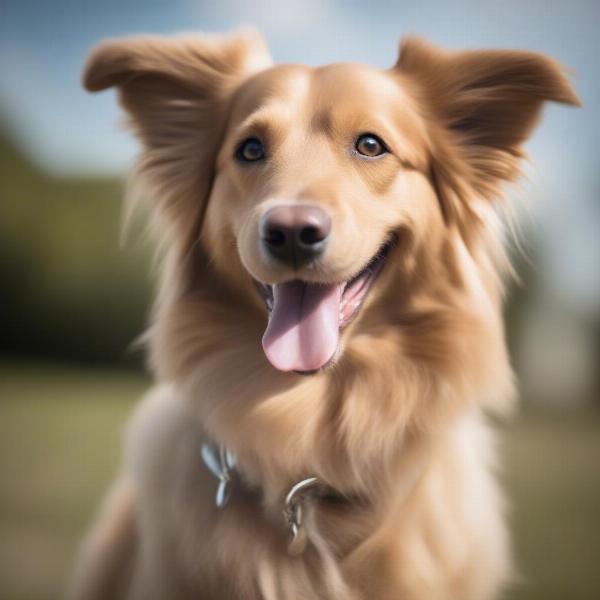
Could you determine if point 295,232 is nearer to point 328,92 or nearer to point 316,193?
point 316,193

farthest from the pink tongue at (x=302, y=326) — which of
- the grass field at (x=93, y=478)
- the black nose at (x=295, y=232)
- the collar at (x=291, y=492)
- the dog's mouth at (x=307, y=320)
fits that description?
the grass field at (x=93, y=478)

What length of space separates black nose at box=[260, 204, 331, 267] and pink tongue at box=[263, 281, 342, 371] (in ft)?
0.68

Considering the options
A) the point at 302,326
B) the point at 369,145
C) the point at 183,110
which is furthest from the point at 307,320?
the point at 183,110

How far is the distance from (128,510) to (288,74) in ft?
5.85

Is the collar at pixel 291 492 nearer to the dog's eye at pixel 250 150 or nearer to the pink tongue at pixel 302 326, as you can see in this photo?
the pink tongue at pixel 302 326

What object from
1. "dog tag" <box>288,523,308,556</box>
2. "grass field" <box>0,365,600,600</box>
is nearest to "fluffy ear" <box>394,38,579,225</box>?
"dog tag" <box>288,523,308,556</box>

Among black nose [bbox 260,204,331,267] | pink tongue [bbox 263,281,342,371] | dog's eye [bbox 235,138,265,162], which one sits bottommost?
pink tongue [bbox 263,281,342,371]

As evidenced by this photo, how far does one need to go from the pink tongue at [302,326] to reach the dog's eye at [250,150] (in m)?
0.46

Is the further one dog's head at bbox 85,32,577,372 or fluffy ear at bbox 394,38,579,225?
fluffy ear at bbox 394,38,579,225

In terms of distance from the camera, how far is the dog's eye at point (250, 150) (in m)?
2.08

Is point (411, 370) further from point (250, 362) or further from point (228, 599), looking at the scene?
point (228, 599)

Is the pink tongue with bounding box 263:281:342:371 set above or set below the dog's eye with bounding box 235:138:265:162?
below

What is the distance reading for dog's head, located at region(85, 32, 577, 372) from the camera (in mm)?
1888

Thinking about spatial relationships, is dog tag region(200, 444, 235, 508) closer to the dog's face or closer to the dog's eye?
the dog's face
